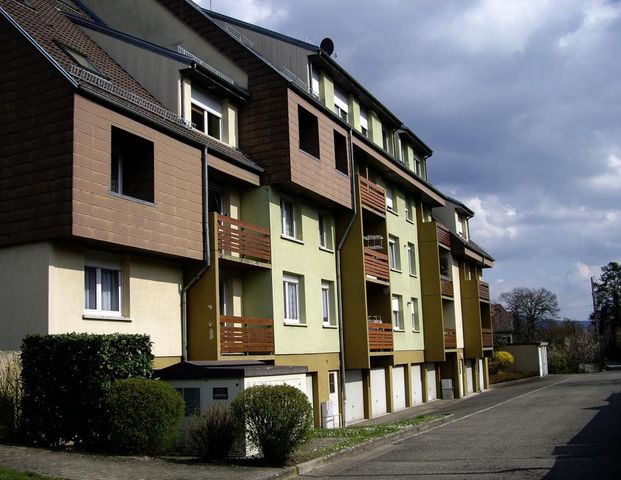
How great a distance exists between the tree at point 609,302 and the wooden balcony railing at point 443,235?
6976 centimetres

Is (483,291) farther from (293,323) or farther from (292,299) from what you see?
(293,323)

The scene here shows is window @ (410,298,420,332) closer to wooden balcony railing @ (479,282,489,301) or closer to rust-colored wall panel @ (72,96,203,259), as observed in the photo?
wooden balcony railing @ (479,282,489,301)

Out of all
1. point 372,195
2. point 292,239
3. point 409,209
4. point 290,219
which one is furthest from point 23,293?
point 409,209

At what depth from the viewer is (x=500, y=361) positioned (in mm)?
58000

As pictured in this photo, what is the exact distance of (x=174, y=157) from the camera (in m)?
17.5

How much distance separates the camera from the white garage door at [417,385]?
1324 inches

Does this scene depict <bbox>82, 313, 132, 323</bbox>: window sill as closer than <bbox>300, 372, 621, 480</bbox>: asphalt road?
No

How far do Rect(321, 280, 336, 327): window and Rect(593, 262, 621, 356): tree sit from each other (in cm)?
8413

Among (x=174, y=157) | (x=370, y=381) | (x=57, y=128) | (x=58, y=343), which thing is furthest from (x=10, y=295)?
(x=370, y=381)

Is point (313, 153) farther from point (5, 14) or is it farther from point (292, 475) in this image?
point (292, 475)

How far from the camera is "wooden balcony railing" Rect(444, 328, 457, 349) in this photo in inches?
1412

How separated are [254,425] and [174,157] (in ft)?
23.6

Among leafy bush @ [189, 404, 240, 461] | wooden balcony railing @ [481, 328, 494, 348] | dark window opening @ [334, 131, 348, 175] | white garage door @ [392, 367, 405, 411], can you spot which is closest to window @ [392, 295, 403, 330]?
white garage door @ [392, 367, 405, 411]

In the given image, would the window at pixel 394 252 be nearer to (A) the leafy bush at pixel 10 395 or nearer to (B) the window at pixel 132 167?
(B) the window at pixel 132 167
